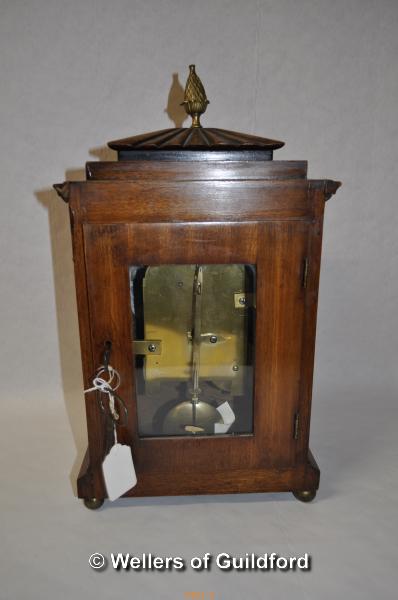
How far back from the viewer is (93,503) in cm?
100

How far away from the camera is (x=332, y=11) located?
4.39 ft

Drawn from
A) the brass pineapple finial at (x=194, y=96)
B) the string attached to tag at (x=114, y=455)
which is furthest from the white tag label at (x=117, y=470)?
the brass pineapple finial at (x=194, y=96)

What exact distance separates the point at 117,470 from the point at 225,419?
0.24 meters

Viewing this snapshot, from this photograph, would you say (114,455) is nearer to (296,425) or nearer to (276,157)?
(296,425)

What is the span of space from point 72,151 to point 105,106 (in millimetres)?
165

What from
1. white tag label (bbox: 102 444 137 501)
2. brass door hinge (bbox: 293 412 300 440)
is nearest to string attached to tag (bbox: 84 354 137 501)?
white tag label (bbox: 102 444 137 501)

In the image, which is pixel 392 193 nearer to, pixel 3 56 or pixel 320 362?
pixel 320 362

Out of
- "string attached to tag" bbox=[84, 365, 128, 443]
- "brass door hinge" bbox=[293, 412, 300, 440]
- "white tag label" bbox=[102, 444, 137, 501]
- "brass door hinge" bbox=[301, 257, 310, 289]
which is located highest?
"brass door hinge" bbox=[301, 257, 310, 289]

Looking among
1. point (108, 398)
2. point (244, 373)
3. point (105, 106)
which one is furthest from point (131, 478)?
point (105, 106)

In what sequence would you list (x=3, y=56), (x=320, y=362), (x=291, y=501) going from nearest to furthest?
(x=291, y=501) → (x=3, y=56) → (x=320, y=362)

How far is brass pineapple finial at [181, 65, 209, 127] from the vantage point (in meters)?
0.95

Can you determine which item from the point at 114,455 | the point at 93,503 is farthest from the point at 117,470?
the point at 93,503

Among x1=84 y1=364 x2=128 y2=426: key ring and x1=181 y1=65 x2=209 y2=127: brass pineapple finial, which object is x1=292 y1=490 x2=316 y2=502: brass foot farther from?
x1=181 y1=65 x2=209 y2=127: brass pineapple finial

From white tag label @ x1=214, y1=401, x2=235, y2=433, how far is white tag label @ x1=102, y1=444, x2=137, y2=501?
0.19m
